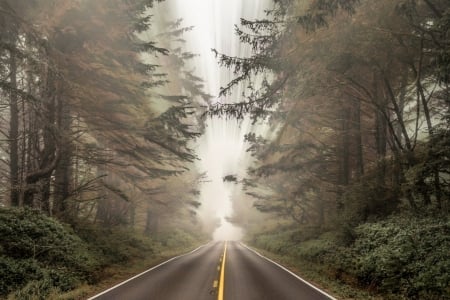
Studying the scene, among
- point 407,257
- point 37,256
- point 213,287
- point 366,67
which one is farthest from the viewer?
point 366,67

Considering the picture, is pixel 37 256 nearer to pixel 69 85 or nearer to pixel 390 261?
pixel 69 85

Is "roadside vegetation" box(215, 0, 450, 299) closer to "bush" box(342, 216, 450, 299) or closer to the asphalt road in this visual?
"bush" box(342, 216, 450, 299)

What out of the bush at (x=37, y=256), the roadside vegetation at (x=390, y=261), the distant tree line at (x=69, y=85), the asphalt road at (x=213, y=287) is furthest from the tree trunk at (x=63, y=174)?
the roadside vegetation at (x=390, y=261)

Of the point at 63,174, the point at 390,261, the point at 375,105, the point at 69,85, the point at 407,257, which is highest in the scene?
the point at 69,85

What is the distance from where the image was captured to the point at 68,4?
10.1 metres

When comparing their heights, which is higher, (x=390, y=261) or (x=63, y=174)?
(x=63, y=174)

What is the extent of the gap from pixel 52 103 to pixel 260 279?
11.2m

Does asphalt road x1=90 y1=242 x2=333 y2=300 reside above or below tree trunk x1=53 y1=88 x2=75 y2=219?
below

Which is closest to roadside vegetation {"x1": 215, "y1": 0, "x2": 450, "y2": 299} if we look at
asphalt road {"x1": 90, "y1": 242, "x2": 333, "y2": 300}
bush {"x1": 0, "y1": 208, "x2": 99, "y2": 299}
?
asphalt road {"x1": 90, "y1": 242, "x2": 333, "y2": 300}

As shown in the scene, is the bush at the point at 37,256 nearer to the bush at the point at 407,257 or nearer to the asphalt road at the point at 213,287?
the asphalt road at the point at 213,287

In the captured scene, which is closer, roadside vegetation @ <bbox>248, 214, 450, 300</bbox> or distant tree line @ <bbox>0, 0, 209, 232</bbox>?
roadside vegetation @ <bbox>248, 214, 450, 300</bbox>

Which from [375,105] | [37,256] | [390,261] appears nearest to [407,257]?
[390,261]

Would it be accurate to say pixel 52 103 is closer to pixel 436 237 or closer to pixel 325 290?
pixel 325 290

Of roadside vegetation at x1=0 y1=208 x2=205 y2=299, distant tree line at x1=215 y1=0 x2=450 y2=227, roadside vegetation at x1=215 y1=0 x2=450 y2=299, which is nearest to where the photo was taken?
roadside vegetation at x1=0 y1=208 x2=205 y2=299
